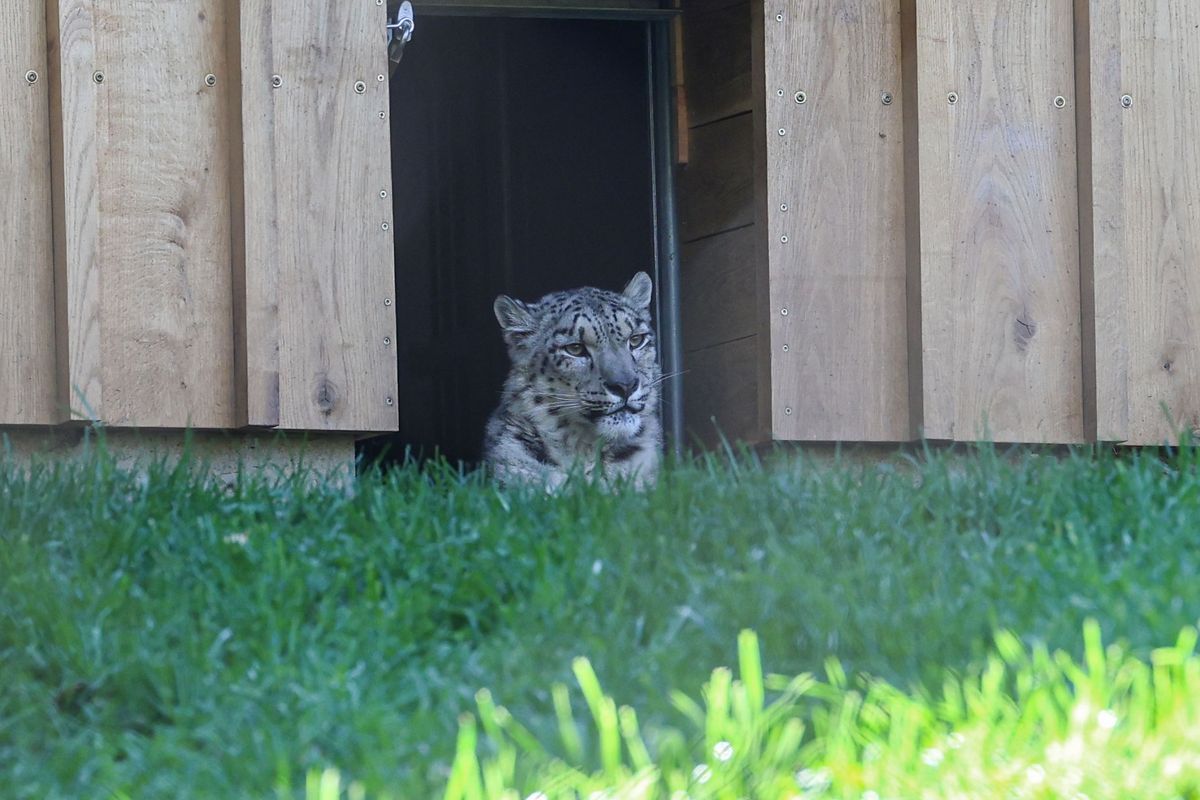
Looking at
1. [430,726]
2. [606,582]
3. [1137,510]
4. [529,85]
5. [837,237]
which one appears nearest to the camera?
[430,726]

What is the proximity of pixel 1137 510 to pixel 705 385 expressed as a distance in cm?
353

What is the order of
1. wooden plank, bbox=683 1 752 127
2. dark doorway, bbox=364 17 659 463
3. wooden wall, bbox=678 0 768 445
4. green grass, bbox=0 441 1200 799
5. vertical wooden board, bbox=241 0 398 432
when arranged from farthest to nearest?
1. dark doorway, bbox=364 17 659 463
2. wooden plank, bbox=683 1 752 127
3. wooden wall, bbox=678 0 768 445
4. vertical wooden board, bbox=241 0 398 432
5. green grass, bbox=0 441 1200 799

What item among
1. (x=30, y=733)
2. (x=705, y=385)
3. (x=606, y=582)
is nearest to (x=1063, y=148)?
(x=705, y=385)

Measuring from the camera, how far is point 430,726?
3561mm

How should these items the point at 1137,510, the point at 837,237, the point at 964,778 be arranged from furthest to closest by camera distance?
1. the point at 837,237
2. the point at 1137,510
3. the point at 964,778

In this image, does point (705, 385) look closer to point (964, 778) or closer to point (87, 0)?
point (87, 0)

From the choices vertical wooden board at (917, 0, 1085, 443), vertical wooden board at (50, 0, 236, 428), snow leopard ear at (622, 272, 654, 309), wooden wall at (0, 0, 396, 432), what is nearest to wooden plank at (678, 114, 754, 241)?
snow leopard ear at (622, 272, 654, 309)

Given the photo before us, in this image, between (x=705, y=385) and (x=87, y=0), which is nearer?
(x=87, y=0)

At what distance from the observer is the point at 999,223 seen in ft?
22.3

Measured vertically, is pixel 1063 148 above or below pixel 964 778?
above

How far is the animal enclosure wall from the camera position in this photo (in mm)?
6750

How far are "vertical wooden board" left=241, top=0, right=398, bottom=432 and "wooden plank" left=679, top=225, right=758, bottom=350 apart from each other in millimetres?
1901

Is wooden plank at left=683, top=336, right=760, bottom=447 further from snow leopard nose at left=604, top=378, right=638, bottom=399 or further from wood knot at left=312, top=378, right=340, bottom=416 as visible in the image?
wood knot at left=312, top=378, right=340, bottom=416

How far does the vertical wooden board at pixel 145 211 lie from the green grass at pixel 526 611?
0.92 metres
